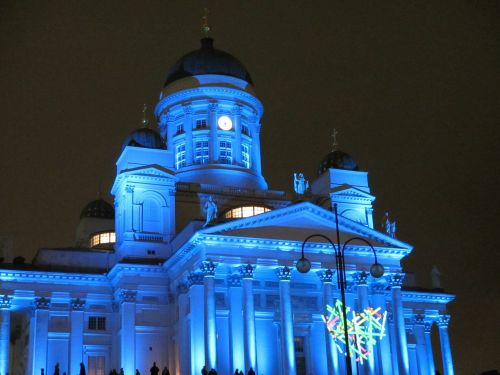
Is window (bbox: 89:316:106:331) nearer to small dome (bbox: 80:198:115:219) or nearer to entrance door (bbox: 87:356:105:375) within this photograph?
entrance door (bbox: 87:356:105:375)

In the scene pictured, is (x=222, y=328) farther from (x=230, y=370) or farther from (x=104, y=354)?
(x=104, y=354)

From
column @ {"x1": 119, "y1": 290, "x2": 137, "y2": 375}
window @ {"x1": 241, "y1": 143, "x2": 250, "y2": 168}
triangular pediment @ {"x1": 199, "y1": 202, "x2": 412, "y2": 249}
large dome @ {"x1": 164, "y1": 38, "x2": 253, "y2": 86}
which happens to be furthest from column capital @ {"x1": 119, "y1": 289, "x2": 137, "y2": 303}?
large dome @ {"x1": 164, "y1": 38, "x2": 253, "y2": 86}

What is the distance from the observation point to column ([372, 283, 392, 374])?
46500mm

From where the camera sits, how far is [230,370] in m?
43.8

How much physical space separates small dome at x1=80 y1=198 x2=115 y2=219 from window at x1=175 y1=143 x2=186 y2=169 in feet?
29.3

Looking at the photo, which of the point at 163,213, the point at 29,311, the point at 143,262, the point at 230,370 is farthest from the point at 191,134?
the point at 230,370

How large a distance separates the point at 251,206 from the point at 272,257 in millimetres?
6852

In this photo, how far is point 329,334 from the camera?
45188mm

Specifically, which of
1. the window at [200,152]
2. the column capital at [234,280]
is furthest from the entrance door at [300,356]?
the window at [200,152]

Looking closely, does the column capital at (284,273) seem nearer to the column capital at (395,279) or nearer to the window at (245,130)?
the column capital at (395,279)

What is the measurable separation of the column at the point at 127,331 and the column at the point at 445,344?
902 inches

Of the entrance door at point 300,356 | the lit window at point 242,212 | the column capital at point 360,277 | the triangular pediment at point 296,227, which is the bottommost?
the entrance door at point 300,356

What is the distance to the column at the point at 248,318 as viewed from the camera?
1697 inches

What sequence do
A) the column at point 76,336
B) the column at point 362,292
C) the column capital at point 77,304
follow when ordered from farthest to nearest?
the column capital at point 77,304, the column at point 76,336, the column at point 362,292
